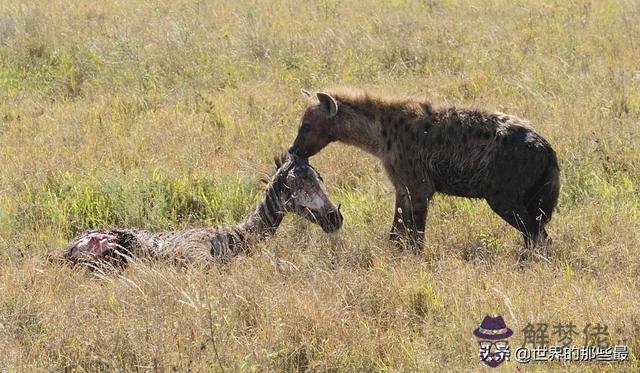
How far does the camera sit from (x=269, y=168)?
26.7ft

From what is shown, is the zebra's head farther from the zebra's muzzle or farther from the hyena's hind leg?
the hyena's hind leg

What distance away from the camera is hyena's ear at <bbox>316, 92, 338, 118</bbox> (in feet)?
23.7

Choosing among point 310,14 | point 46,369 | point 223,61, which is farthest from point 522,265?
point 310,14

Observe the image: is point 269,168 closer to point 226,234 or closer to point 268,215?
point 268,215

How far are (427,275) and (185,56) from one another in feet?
22.2

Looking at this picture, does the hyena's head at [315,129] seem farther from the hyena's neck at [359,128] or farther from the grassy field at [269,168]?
the grassy field at [269,168]

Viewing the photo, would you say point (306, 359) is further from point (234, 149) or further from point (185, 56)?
point (185, 56)

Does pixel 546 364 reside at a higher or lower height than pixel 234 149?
higher

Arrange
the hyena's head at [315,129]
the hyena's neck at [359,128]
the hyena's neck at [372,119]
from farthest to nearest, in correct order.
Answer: the hyena's head at [315,129] < the hyena's neck at [359,128] < the hyena's neck at [372,119]

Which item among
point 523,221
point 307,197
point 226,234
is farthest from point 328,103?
point 523,221

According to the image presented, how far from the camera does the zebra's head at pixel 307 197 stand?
654 cm

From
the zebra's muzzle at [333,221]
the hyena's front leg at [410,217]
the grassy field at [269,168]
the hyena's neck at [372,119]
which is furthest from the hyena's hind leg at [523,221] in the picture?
the zebra's muzzle at [333,221]

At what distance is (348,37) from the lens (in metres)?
12.3

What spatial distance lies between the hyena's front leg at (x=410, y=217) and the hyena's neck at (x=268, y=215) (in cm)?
83
